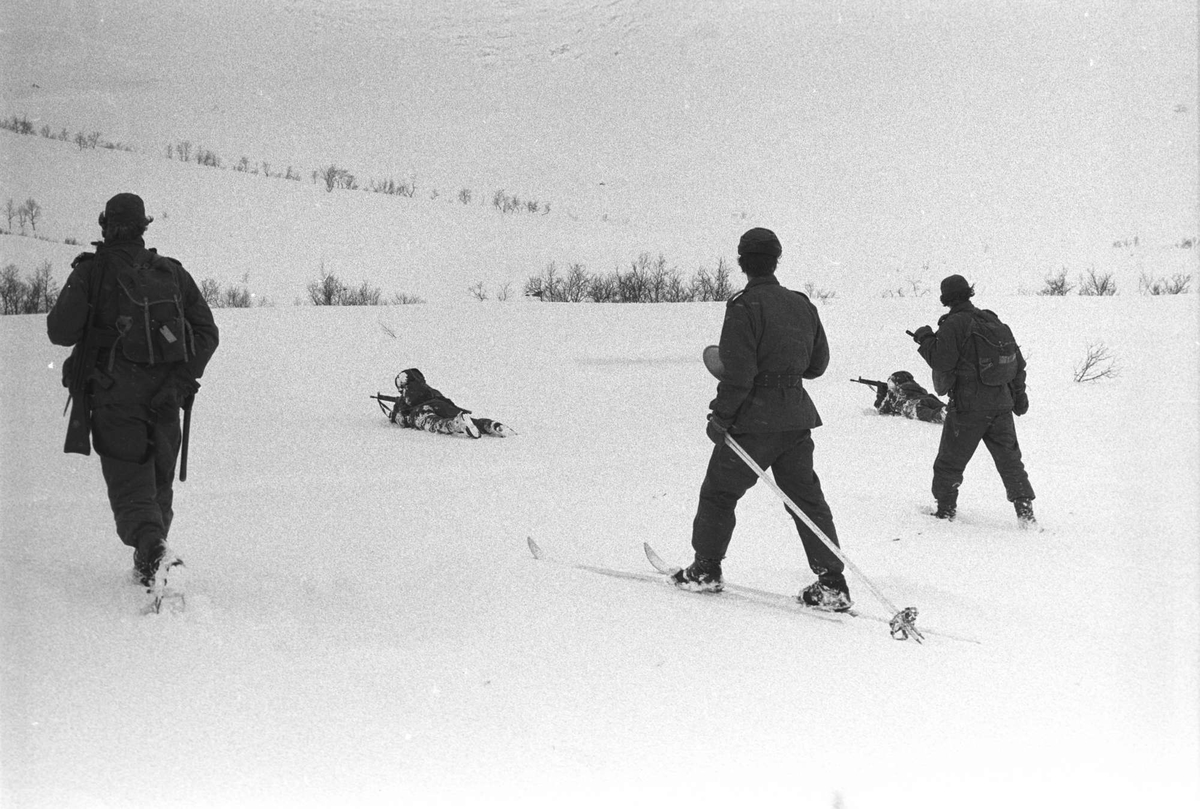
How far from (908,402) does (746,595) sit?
18.4ft

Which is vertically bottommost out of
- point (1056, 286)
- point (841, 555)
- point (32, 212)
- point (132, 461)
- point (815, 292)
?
point (841, 555)

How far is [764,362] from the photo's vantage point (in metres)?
4.30

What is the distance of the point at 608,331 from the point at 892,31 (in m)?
27.6

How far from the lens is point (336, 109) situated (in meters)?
29.2

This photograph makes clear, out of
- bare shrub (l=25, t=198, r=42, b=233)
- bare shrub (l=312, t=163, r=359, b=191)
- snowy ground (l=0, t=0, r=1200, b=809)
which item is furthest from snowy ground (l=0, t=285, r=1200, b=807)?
bare shrub (l=312, t=163, r=359, b=191)

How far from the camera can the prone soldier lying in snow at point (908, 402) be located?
31.2ft

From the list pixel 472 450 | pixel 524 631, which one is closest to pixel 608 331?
pixel 472 450

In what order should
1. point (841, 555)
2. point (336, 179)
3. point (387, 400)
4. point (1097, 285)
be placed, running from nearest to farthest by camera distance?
point (841, 555) → point (387, 400) → point (1097, 285) → point (336, 179)

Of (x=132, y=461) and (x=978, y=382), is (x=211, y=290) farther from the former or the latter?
(x=978, y=382)

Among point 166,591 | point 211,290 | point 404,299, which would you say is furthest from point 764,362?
point 211,290

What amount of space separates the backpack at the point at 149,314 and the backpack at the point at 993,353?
4.27 metres

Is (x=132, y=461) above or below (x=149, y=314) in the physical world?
below

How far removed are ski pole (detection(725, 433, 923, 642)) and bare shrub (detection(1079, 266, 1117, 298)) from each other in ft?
33.8

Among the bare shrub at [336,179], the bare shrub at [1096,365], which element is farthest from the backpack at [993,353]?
the bare shrub at [336,179]
